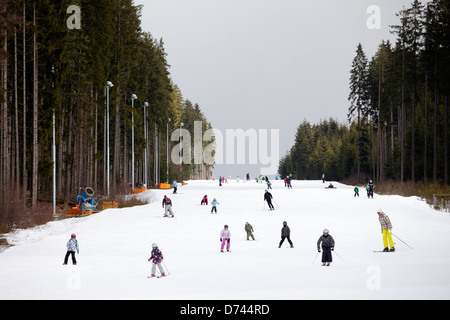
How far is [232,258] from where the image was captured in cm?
1861

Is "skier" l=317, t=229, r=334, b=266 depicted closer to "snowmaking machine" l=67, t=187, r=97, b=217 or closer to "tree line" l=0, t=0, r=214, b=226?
"tree line" l=0, t=0, r=214, b=226

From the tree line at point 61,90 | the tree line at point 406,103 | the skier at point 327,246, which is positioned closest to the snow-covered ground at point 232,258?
the skier at point 327,246

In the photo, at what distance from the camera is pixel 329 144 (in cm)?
12619

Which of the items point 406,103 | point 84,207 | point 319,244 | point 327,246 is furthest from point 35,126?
point 406,103

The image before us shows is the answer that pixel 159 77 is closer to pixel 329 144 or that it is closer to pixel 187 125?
pixel 187 125

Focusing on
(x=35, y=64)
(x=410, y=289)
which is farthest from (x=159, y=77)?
(x=410, y=289)

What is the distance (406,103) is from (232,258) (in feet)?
174

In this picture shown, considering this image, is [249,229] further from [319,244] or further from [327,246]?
[327,246]

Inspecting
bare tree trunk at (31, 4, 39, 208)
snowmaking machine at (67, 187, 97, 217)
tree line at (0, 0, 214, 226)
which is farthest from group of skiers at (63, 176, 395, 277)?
snowmaking machine at (67, 187, 97, 217)

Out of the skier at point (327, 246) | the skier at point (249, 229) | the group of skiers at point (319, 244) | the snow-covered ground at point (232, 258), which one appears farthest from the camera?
the skier at point (249, 229)

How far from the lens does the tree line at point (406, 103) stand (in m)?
48.9

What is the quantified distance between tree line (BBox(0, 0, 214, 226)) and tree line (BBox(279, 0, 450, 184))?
2823 centimetres

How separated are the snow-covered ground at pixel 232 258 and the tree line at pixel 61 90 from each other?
5741 mm

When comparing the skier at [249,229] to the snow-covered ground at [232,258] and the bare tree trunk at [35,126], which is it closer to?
the snow-covered ground at [232,258]
